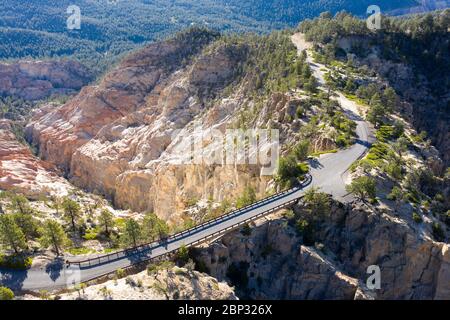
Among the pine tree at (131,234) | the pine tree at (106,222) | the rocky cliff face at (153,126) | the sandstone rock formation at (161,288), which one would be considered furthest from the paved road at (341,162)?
the pine tree at (106,222)

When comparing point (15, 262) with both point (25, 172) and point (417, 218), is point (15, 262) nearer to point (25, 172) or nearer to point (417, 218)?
point (417, 218)

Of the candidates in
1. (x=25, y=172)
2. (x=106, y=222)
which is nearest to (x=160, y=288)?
(x=106, y=222)

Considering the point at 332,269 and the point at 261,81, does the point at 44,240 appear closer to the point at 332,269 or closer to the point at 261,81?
the point at 332,269

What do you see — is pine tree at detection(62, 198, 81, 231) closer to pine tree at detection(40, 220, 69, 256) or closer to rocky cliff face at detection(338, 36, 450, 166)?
pine tree at detection(40, 220, 69, 256)

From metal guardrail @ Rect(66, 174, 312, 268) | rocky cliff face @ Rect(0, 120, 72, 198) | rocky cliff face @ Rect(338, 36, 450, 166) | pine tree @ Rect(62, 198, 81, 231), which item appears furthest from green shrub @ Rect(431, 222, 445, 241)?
rocky cliff face @ Rect(0, 120, 72, 198)

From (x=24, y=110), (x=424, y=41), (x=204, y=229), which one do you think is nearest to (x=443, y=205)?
(x=204, y=229)

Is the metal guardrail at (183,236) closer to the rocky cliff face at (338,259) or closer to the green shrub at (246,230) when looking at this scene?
the green shrub at (246,230)
